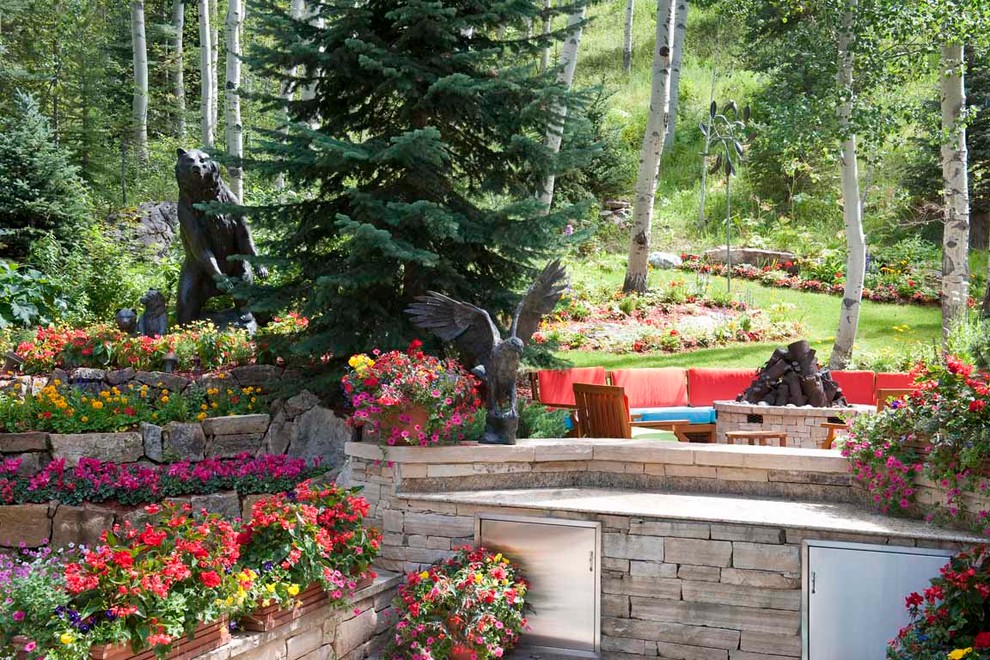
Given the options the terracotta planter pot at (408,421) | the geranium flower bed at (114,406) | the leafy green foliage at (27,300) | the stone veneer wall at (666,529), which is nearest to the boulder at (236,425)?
the geranium flower bed at (114,406)

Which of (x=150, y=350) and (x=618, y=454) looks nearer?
(x=618, y=454)

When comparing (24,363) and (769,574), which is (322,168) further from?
(769,574)

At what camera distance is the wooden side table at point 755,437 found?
6.96 meters

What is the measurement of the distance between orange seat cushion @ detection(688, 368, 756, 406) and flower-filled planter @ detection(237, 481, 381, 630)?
22.4 ft

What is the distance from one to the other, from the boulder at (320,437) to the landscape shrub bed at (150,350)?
792mm

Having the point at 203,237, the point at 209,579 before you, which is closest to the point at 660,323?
the point at 203,237

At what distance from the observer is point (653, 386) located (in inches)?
419

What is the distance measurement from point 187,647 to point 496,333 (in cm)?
278

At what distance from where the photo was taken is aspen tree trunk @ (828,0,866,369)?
11.5 meters

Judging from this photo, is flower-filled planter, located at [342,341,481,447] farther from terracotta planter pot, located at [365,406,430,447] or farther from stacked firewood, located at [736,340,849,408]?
stacked firewood, located at [736,340,849,408]

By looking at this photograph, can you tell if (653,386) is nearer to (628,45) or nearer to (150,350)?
(150,350)

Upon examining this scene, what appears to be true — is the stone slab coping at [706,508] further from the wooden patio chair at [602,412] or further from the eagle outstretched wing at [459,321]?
the wooden patio chair at [602,412]

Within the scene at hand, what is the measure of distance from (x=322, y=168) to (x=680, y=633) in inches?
184

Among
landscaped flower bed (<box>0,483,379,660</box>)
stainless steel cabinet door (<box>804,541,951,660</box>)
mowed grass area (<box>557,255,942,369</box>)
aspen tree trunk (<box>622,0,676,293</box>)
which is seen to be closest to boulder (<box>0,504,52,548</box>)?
landscaped flower bed (<box>0,483,379,660</box>)
